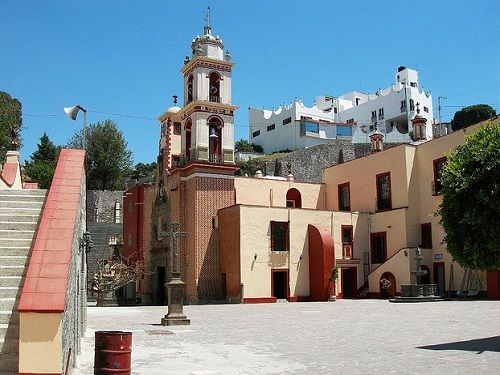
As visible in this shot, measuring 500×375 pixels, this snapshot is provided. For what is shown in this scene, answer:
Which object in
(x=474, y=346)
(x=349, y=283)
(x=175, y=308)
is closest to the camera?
(x=474, y=346)

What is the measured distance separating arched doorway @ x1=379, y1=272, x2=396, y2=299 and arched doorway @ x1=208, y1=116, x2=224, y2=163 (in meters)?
12.0

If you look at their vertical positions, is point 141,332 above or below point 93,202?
below

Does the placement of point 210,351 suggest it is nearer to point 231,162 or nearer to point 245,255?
point 245,255

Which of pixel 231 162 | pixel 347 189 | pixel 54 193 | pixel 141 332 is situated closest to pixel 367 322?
pixel 141 332

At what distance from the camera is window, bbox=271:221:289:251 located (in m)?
34.0

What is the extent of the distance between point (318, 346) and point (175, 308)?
6949 millimetres

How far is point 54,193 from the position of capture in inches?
300

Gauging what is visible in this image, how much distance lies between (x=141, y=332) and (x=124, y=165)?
53.9m

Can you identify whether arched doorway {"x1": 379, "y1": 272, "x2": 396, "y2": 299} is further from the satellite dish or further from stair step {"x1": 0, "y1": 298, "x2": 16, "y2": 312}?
the satellite dish

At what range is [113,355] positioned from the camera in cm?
607

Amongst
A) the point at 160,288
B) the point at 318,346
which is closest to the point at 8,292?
the point at 318,346

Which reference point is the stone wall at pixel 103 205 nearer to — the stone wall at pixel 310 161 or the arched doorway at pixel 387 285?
the stone wall at pixel 310 161

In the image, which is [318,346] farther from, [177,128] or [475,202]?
[177,128]

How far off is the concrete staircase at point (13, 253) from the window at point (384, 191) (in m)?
30.1
